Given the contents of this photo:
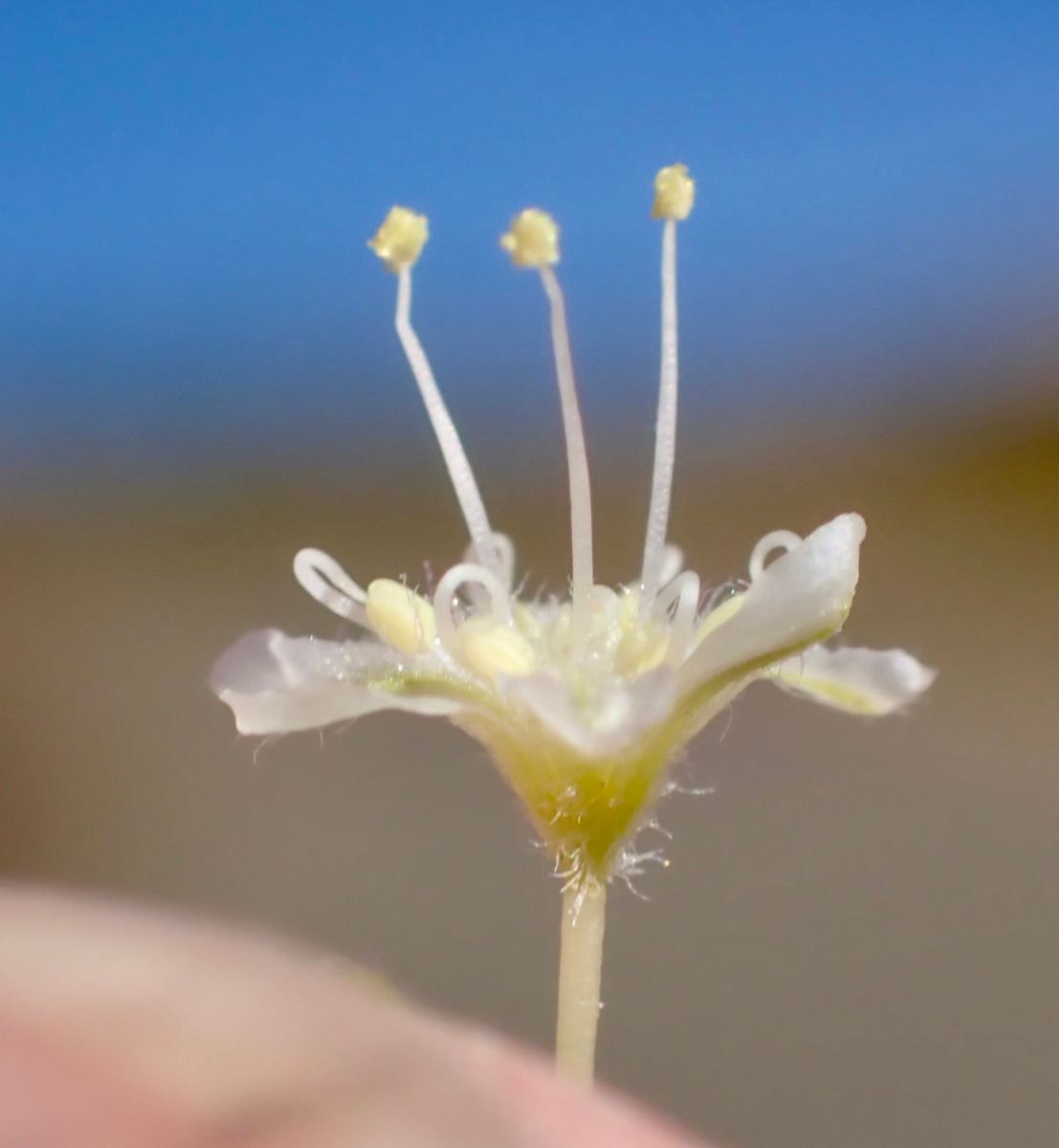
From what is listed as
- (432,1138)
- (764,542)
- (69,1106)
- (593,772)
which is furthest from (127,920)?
(764,542)

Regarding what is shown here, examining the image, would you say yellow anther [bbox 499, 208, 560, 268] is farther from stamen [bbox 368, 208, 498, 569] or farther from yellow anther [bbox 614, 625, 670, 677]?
yellow anther [bbox 614, 625, 670, 677]

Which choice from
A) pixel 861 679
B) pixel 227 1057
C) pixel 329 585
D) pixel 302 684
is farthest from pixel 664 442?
pixel 227 1057

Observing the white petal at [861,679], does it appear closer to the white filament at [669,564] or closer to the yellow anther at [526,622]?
the white filament at [669,564]

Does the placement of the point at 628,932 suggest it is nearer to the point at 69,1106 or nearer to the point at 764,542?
the point at 764,542

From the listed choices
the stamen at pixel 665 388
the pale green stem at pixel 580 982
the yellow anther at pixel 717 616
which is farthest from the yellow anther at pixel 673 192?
the pale green stem at pixel 580 982

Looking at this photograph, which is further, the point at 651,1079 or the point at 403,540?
the point at 403,540

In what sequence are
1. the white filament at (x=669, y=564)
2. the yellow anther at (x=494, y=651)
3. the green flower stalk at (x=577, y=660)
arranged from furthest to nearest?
the white filament at (x=669, y=564), the yellow anther at (x=494, y=651), the green flower stalk at (x=577, y=660)

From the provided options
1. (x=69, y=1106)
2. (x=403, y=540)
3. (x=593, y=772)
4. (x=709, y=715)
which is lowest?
(x=69, y=1106)
